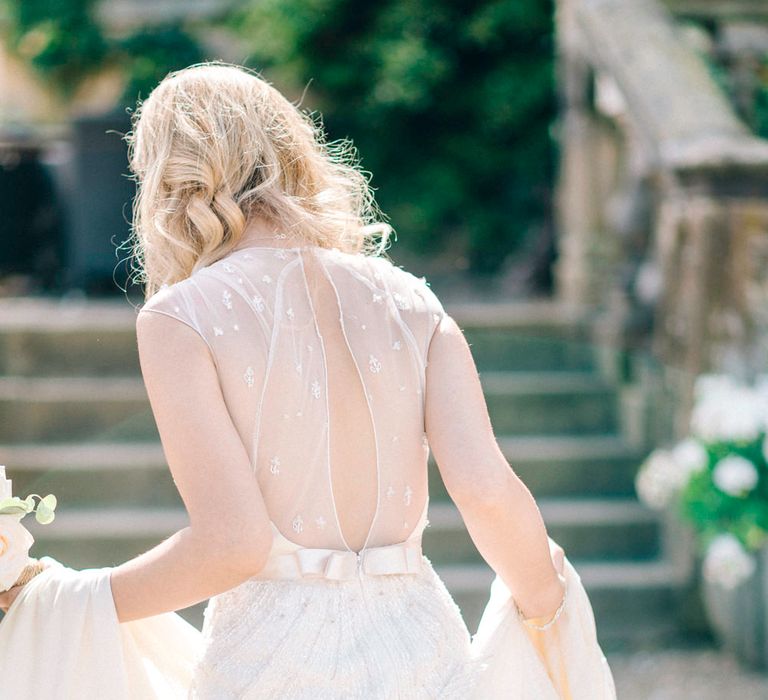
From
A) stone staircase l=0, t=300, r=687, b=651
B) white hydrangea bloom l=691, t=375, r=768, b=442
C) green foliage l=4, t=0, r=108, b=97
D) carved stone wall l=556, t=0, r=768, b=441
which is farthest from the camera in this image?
green foliage l=4, t=0, r=108, b=97

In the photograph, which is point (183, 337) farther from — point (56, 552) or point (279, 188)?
point (56, 552)

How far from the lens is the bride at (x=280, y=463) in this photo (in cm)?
169

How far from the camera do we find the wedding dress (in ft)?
5.74

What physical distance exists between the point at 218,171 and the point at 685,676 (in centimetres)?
330

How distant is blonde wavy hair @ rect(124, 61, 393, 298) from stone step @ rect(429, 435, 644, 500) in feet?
11.5

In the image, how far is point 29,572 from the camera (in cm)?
180

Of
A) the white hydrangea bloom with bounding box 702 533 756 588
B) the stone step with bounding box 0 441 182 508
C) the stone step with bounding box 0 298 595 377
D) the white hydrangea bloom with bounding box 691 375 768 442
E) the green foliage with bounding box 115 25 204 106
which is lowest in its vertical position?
the stone step with bounding box 0 441 182 508

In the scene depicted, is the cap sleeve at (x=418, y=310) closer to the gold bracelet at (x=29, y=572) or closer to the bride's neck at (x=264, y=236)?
the bride's neck at (x=264, y=236)

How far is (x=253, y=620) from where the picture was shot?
1810 millimetres

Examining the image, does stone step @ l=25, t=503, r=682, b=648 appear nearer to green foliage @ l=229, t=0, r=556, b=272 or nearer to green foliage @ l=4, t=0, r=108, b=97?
green foliage @ l=229, t=0, r=556, b=272

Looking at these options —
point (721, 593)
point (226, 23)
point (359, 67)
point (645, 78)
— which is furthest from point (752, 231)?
point (226, 23)

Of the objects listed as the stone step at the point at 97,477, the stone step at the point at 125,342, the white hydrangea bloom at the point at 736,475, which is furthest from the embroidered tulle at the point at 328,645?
the stone step at the point at 125,342

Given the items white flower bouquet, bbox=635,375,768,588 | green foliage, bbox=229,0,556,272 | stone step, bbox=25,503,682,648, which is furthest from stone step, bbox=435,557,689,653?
green foliage, bbox=229,0,556,272

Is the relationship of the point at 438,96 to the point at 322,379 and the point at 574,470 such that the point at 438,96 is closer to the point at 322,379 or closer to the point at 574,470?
→ the point at 574,470
